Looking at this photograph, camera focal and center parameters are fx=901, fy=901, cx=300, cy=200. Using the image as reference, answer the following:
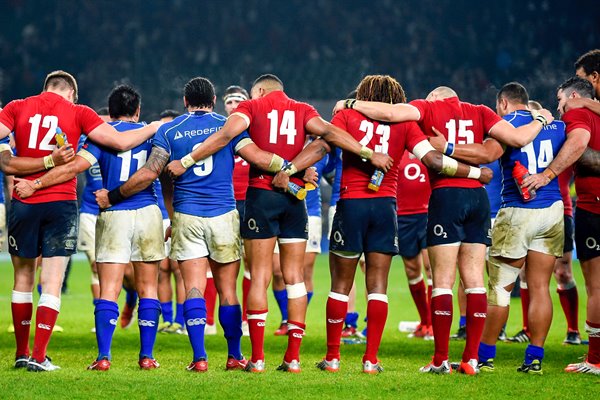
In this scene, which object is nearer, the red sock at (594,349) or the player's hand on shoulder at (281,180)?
the player's hand on shoulder at (281,180)

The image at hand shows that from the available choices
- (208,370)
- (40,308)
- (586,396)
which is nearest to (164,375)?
(208,370)

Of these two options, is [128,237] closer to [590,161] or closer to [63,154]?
[63,154]

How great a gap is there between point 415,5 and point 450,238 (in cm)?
1943

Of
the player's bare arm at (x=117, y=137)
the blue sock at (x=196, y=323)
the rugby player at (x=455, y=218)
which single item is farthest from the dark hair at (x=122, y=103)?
the rugby player at (x=455, y=218)

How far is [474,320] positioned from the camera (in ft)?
23.4

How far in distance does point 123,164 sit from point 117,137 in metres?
0.26

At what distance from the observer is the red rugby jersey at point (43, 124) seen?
724cm

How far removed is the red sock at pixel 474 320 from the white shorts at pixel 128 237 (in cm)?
253

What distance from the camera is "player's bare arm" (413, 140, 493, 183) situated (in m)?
6.98

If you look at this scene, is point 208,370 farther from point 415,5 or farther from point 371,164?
point 415,5

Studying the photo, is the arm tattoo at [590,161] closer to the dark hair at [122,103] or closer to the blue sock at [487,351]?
the blue sock at [487,351]

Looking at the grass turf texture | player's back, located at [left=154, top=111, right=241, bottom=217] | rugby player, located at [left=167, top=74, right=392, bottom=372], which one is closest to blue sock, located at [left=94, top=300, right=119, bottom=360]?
the grass turf texture

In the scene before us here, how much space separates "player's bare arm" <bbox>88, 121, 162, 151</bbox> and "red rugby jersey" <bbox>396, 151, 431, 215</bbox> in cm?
360

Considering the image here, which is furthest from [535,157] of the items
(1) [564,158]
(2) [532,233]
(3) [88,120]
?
(3) [88,120]
